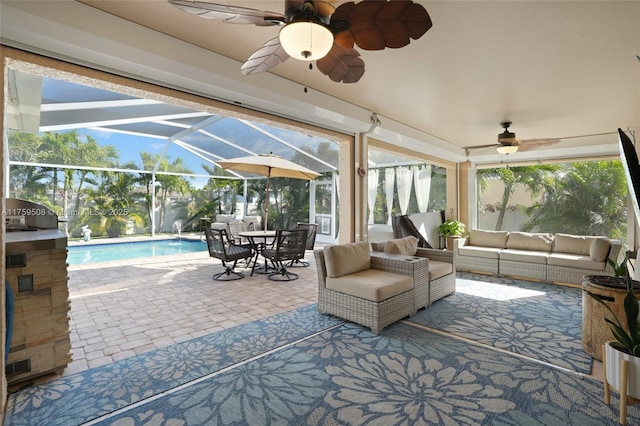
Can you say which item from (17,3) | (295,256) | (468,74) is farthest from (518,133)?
(17,3)

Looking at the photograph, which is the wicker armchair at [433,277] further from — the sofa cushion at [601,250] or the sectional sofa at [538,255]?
the sofa cushion at [601,250]

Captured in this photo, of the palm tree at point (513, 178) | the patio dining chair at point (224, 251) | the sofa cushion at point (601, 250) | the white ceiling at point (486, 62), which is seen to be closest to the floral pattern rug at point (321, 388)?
the patio dining chair at point (224, 251)

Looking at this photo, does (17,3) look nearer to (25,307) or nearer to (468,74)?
(25,307)

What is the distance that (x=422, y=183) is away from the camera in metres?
8.41

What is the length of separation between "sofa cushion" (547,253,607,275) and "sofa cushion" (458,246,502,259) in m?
0.86

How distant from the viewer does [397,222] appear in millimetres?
6539

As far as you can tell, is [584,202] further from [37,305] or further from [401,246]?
[37,305]

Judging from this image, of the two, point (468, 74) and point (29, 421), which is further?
point (468, 74)

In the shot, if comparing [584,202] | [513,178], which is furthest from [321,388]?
[584,202]

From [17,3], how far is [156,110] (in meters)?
4.90

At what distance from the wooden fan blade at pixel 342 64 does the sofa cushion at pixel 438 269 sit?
2.85 meters

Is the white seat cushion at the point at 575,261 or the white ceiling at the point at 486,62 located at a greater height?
the white ceiling at the point at 486,62

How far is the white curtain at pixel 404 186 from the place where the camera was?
8.53 meters

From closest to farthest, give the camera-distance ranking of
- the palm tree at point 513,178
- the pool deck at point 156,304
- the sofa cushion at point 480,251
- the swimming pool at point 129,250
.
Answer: the pool deck at point 156,304 → the sofa cushion at point 480,251 → the palm tree at point 513,178 → the swimming pool at point 129,250
